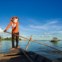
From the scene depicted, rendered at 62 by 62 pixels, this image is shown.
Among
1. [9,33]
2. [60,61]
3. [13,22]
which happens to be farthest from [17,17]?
[60,61]

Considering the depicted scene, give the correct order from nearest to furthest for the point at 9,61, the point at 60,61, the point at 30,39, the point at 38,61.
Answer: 1. the point at 60,61
2. the point at 38,61
3. the point at 9,61
4. the point at 30,39

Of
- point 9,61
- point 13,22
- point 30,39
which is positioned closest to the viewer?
point 9,61

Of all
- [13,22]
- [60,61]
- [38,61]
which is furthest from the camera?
[13,22]

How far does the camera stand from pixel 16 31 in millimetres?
11688

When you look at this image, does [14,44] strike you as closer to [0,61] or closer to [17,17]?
[17,17]

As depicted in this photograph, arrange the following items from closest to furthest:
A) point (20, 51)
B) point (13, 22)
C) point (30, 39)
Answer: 1. point (20, 51)
2. point (30, 39)
3. point (13, 22)

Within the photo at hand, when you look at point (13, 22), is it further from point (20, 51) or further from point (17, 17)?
point (20, 51)

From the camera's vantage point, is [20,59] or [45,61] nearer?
[45,61]

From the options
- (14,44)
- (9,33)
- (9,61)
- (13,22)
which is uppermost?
(13,22)

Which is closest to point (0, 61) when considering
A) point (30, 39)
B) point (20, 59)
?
point (20, 59)

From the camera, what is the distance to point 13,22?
465 inches

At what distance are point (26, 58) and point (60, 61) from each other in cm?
231

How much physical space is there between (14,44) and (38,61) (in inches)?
154

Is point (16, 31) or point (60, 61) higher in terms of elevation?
point (16, 31)
